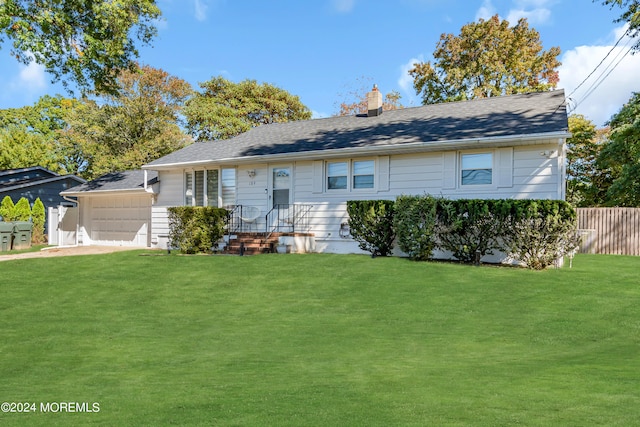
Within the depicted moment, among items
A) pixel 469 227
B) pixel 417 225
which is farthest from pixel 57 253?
pixel 469 227

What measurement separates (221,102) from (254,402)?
3479 centimetres

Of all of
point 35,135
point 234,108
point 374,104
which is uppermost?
point 234,108

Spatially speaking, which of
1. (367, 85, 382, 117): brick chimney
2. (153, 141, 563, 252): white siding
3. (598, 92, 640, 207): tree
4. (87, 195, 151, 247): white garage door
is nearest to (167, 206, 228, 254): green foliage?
(153, 141, 563, 252): white siding

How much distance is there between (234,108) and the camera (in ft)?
118

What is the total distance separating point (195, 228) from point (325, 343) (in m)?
10.3

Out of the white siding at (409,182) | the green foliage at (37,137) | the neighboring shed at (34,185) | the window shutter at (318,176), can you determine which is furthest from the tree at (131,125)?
the window shutter at (318,176)

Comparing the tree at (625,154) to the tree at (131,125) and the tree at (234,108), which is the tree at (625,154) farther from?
the tree at (131,125)

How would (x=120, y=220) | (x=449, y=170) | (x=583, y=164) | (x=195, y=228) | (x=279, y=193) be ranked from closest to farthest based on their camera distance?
(x=449, y=170)
(x=195, y=228)
(x=279, y=193)
(x=120, y=220)
(x=583, y=164)

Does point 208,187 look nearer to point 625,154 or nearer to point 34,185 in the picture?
point 34,185

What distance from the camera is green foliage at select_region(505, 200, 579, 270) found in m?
10.9

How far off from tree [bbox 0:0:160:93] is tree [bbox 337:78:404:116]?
63.5 feet

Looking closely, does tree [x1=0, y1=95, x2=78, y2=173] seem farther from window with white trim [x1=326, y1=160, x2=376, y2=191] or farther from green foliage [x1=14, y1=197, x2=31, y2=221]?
window with white trim [x1=326, y1=160, x2=376, y2=191]

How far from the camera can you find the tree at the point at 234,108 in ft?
113

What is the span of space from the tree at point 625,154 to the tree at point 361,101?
1672 centimetres
